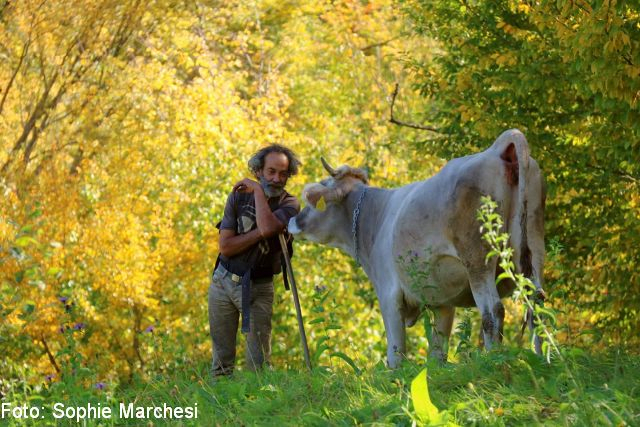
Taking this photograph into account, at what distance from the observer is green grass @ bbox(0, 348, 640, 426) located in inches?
169

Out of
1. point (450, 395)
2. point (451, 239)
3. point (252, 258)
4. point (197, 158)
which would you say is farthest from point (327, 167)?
point (197, 158)

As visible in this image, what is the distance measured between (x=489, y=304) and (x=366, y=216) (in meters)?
1.79

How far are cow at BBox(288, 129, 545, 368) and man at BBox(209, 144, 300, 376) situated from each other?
26.3 inches

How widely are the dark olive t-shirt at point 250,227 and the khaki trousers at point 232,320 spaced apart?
12 centimetres

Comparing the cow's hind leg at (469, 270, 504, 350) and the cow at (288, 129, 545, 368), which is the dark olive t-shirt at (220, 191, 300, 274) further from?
the cow's hind leg at (469, 270, 504, 350)

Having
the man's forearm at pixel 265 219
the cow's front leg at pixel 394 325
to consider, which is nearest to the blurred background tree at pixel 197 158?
the man's forearm at pixel 265 219

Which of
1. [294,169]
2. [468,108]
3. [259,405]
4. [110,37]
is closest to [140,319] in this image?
[110,37]

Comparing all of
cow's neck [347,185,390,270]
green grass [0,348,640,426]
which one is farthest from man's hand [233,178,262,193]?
green grass [0,348,640,426]

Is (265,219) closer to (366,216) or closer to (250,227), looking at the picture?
(250,227)

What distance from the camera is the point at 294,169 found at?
736 centimetres

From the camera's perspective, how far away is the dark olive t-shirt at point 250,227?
7121mm

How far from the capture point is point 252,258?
7105 millimetres

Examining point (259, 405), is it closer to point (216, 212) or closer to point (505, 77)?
point (505, 77)

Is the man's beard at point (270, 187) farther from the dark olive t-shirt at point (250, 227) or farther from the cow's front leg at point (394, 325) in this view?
the cow's front leg at point (394, 325)
